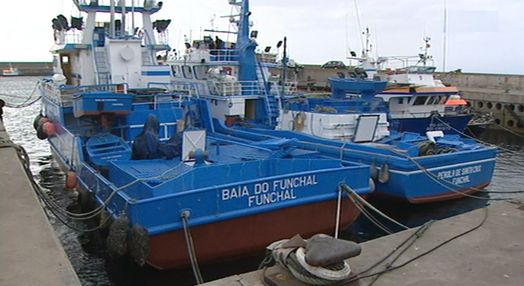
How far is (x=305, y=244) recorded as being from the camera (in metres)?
4.11

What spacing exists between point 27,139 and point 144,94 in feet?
50.5

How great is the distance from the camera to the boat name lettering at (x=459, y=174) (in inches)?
442

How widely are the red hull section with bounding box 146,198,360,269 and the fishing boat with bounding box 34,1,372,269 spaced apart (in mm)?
20

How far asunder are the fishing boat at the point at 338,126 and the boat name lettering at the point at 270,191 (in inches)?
142

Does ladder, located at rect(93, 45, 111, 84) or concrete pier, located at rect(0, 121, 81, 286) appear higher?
ladder, located at rect(93, 45, 111, 84)

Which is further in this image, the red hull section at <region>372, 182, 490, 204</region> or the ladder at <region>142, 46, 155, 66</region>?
the ladder at <region>142, 46, 155, 66</region>

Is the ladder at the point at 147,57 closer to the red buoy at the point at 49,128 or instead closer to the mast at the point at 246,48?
the red buoy at the point at 49,128

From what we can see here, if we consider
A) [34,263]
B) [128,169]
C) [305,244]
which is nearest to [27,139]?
[128,169]

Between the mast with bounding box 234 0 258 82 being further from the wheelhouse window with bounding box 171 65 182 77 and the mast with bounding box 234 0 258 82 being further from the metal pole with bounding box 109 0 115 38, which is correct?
the metal pole with bounding box 109 0 115 38

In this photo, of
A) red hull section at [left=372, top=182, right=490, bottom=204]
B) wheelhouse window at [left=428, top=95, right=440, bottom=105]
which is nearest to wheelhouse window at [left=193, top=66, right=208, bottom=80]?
red hull section at [left=372, top=182, right=490, bottom=204]

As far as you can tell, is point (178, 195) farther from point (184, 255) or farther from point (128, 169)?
point (128, 169)

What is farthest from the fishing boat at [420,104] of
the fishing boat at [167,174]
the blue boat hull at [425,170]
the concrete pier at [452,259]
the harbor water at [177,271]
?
the concrete pier at [452,259]

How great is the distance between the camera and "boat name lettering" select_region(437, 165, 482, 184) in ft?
36.8

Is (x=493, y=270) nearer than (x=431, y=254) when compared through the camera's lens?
Yes
